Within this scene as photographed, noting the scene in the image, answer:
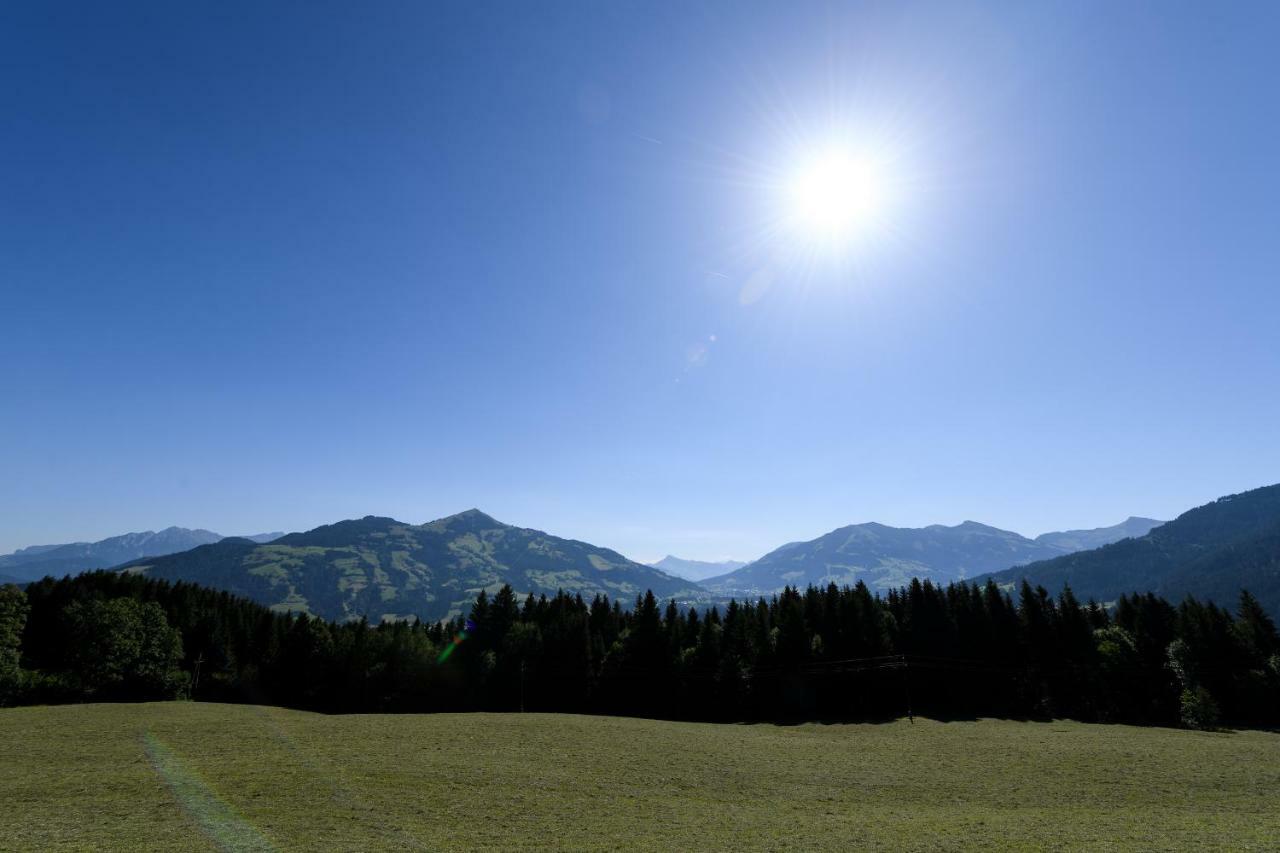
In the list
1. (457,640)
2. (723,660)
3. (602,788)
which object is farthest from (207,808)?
(457,640)

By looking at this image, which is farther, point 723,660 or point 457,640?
point 457,640

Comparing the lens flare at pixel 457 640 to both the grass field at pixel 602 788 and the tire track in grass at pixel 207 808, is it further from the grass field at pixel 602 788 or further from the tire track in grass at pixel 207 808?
the tire track in grass at pixel 207 808

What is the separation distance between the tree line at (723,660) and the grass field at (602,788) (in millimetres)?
29817

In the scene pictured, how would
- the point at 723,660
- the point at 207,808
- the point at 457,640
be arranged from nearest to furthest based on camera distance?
the point at 207,808 → the point at 723,660 → the point at 457,640

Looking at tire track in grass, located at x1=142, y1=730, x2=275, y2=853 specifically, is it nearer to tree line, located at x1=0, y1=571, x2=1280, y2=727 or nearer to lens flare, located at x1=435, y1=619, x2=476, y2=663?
tree line, located at x1=0, y1=571, x2=1280, y2=727

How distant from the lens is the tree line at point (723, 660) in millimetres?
74688

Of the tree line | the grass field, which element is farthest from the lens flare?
the grass field

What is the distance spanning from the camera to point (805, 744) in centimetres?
Result: 4653

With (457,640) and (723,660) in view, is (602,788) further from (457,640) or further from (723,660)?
(457,640)

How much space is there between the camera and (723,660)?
82.9 meters

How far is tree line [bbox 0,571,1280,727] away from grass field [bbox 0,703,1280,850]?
29.8 metres

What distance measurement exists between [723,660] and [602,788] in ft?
186

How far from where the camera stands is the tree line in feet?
245

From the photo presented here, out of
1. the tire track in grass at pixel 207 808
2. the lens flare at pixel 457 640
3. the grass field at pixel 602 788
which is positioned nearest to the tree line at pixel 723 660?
the lens flare at pixel 457 640
